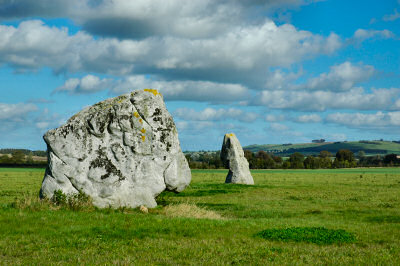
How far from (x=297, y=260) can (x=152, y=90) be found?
13.6 m

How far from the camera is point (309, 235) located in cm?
1430

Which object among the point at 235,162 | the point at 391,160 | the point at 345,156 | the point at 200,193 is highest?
the point at 235,162

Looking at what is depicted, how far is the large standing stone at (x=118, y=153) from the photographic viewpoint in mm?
19484

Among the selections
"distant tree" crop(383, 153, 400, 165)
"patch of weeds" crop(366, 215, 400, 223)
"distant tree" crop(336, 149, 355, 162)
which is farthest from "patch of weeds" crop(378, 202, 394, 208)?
"distant tree" crop(336, 149, 355, 162)

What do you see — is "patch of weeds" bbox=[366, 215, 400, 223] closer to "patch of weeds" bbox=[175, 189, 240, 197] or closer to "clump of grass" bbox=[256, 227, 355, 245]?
"clump of grass" bbox=[256, 227, 355, 245]

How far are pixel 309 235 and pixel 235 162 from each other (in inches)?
1286

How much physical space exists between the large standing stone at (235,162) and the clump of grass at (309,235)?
3127 cm

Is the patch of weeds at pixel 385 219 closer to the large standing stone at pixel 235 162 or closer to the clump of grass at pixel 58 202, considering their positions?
the clump of grass at pixel 58 202

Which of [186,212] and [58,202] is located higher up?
[58,202]

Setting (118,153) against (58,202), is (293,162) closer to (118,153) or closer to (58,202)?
(118,153)

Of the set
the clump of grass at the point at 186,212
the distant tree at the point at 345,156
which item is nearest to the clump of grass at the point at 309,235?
the clump of grass at the point at 186,212

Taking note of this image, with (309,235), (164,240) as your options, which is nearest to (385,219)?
(309,235)

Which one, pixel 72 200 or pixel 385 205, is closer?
pixel 72 200

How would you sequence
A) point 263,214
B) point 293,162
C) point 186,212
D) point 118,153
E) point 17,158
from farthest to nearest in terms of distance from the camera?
point 293,162, point 17,158, point 263,214, point 118,153, point 186,212
